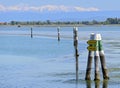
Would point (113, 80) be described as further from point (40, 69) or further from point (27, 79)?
point (40, 69)

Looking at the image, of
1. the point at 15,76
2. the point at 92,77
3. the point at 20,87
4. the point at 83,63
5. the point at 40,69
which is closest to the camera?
the point at 20,87

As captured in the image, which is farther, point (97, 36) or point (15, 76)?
point (15, 76)

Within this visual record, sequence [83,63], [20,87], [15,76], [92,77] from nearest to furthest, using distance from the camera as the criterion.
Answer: [20,87] → [92,77] → [15,76] → [83,63]

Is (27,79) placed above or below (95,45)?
below

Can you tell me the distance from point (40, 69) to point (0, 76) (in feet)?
15.6

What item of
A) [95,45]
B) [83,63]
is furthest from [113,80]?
[83,63]

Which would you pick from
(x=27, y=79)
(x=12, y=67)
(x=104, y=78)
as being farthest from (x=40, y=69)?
(x=104, y=78)

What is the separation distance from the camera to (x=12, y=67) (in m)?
39.0

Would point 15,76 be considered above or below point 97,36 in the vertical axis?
below

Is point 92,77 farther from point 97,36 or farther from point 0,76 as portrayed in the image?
A: point 0,76

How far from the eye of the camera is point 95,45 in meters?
28.5

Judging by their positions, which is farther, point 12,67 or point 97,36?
point 12,67

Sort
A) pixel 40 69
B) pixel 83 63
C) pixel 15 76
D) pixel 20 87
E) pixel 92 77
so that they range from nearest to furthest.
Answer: pixel 20 87 < pixel 92 77 < pixel 15 76 < pixel 40 69 < pixel 83 63

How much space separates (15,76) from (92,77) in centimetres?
507
